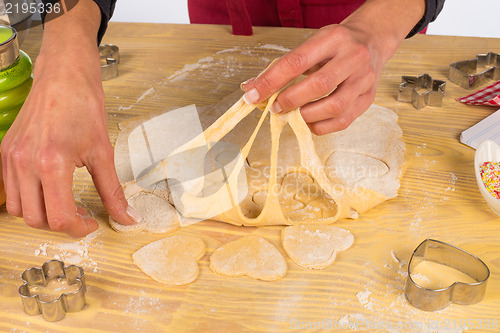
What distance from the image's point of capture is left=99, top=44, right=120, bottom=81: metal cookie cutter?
3.94 ft

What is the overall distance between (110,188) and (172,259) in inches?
5.3

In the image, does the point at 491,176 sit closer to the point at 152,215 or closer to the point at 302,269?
the point at 302,269

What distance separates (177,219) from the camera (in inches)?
32.4

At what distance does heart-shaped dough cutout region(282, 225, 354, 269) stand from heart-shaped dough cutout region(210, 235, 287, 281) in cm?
2

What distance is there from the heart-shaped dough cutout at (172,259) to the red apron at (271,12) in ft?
2.34

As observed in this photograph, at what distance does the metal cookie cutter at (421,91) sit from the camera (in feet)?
3.55

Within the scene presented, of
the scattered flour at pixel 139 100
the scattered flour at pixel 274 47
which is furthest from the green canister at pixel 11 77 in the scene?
the scattered flour at pixel 274 47

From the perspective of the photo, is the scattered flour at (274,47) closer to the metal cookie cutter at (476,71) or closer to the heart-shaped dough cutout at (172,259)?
the metal cookie cutter at (476,71)

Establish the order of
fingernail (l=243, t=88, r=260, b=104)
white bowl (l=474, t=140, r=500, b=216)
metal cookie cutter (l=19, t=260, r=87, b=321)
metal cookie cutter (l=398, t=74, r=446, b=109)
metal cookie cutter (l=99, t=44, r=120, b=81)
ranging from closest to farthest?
1. metal cookie cutter (l=19, t=260, r=87, b=321)
2. fingernail (l=243, t=88, r=260, b=104)
3. white bowl (l=474, t=140, r=500, b=216)
4. metal cookie cutter (l=398, t=74, r=446, b=109)
5. metal cookie cutter (l=99, t=44, r=120, b=81)

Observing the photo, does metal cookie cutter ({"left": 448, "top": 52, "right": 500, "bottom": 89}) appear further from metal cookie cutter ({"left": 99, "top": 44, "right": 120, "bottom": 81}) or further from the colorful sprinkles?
metal cookie cutter ({"left": 99, "top": 44, "right": 120, "bottom": 81})

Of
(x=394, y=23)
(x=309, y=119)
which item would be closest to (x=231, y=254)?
(x=309, y=119)

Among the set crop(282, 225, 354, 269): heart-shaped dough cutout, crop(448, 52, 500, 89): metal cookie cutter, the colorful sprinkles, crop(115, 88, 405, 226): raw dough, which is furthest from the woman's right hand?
crop(448, 52, 500, 89): metal cookie cutter

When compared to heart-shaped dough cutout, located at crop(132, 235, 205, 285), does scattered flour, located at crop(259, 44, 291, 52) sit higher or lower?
lower

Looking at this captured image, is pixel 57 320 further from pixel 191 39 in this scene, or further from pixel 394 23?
pixel 191 39
